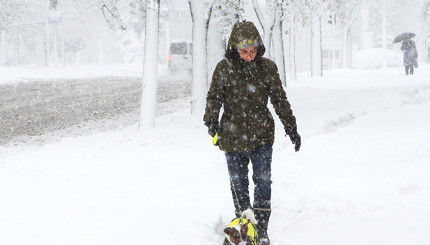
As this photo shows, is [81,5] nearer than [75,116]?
No

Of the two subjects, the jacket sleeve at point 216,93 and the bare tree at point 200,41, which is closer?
the jacket sleeve at point 216,93

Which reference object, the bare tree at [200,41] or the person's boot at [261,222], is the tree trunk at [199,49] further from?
the person's boot at [261,222]

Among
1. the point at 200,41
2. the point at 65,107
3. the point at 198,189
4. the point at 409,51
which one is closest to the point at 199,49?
the point at 200,41

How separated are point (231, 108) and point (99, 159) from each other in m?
5.10

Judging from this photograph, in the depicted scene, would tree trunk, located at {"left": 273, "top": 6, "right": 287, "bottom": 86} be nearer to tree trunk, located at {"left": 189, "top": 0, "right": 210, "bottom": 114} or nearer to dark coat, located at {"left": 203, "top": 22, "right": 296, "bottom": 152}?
tree trunk, located at {"left": 189, "top": 0, "right": 210, "bottom": 114}

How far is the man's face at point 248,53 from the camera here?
4312 millimetres

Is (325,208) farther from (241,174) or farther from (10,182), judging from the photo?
(10,182)

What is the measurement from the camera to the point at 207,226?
5242mm

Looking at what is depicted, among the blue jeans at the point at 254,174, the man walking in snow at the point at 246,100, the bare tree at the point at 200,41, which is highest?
the bare tree at the point at 200,41

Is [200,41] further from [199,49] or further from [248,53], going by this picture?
[248,53]

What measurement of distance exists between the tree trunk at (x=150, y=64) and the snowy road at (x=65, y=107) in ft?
7.23

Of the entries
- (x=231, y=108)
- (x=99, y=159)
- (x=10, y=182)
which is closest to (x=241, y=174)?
(x=231, y=108)

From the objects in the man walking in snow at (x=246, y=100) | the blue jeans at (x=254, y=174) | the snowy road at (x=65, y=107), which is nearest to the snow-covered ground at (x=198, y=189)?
the blue jeans at (x=254, y=174)

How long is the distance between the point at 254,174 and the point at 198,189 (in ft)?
7.35
